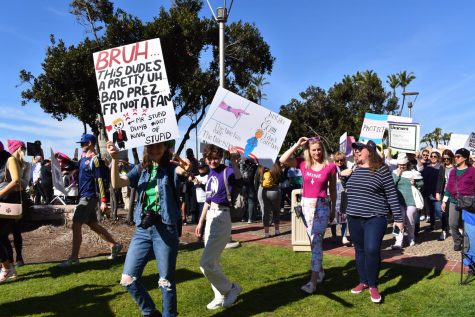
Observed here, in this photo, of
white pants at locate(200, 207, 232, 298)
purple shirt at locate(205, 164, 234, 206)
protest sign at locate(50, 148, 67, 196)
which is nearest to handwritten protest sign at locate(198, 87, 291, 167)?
purple shirt at locate(205, 164, 234, 206)

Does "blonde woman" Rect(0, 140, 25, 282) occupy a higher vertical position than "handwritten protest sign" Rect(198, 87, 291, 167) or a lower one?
lower

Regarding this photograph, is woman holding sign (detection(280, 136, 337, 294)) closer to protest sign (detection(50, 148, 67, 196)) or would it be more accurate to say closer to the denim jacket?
the denim jacket

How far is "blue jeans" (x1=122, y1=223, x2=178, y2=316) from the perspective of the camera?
12.5 feet

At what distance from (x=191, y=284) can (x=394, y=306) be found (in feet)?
8.36

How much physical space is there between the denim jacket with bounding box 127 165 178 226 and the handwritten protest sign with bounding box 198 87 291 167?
4.61 feet

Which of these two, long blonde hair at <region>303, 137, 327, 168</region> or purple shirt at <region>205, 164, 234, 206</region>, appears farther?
long blonde hair at <region>303, 137, 327, 168</region>

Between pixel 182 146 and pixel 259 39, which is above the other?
pixel 259 39

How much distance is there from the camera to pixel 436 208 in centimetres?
964

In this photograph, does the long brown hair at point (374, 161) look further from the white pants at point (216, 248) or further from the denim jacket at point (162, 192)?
the denim jacket at point (162, 192)

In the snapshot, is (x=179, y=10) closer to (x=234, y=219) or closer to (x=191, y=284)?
(x=234, y=219)

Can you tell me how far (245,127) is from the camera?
214 inches

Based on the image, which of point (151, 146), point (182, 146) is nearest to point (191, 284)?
point (151, 146)

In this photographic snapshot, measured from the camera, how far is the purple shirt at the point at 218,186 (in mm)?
4773

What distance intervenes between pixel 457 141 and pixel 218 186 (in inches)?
303
